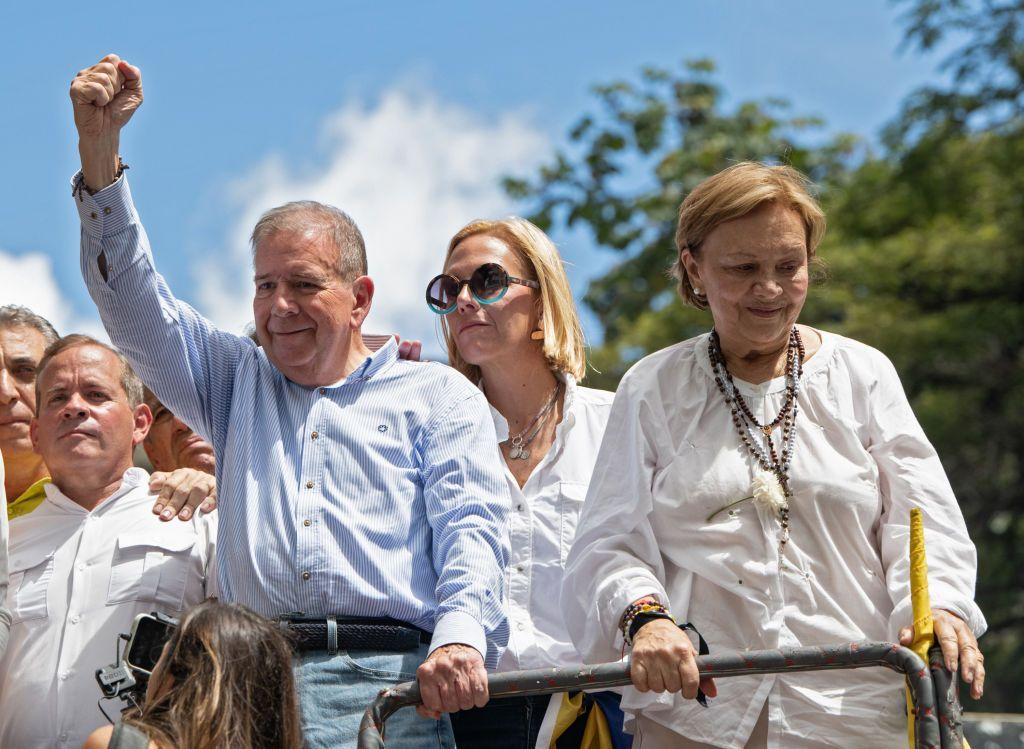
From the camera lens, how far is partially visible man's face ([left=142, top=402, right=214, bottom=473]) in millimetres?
5422

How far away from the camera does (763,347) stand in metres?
3.77

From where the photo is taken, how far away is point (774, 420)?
12.1ft

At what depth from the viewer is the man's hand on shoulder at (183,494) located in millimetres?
4383

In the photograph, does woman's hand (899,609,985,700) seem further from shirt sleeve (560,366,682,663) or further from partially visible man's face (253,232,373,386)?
partially visible man's face (253,232,373,386)

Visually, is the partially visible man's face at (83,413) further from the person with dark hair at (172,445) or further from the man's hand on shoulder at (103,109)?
the man's hand on shoulder at (103,109)

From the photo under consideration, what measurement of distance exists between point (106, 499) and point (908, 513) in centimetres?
231

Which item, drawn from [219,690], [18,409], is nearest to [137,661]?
[219,690]

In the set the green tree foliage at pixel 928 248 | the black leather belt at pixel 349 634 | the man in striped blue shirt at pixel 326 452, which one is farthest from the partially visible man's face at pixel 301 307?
the green tree foliage at pixel 928 248

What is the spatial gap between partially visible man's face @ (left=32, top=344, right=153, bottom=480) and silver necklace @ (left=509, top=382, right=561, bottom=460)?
46.0 inches

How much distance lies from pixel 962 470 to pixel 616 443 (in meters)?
15.6

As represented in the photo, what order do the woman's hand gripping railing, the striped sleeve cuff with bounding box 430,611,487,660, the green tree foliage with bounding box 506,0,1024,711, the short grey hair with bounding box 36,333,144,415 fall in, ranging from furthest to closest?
the green tree foliage with bounding box 506,0,1024,711, the short grey hair with bounding box 36,333,144,415, the striped sleeve cuff with bounding box 430,611,487,660, the woman's hand gripping railing

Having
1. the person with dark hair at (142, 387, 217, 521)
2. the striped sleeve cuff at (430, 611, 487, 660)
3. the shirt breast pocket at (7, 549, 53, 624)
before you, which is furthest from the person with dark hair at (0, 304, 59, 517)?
the striped sleeve cuff at (430, 611, 487, 660)

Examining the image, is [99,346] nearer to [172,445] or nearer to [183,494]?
[183,494]

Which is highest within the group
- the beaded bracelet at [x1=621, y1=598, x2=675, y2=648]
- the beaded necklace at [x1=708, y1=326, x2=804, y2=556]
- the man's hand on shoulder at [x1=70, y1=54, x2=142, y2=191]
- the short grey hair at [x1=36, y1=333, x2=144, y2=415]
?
the man's hand on shoulder at [x1=70, y1=54, x2=142, y2=191]
